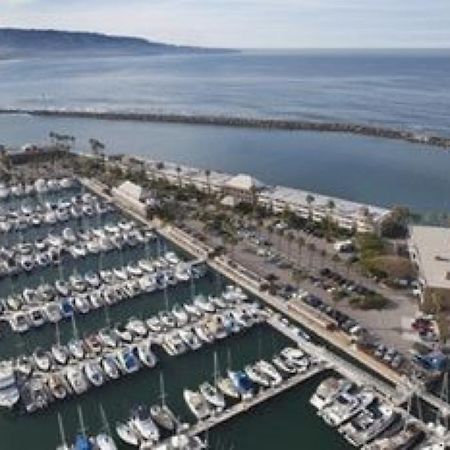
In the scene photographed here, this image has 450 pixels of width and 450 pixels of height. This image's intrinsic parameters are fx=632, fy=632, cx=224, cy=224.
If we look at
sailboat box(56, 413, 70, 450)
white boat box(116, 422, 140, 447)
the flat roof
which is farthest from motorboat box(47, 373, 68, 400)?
the flat roof

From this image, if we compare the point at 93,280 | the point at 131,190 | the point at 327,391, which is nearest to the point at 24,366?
the point at 93,280

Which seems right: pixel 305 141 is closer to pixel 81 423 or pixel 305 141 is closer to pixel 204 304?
pixel 204 304

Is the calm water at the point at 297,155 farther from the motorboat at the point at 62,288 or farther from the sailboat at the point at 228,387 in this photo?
the sailboat at the point at 228,387

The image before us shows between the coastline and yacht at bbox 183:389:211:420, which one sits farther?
the coastline

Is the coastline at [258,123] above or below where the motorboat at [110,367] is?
above

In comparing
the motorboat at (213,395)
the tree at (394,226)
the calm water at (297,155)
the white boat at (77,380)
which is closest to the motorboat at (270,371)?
the motorboat at (213,395)

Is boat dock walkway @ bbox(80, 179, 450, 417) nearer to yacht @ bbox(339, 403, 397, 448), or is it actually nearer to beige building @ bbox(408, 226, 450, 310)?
yacht @ bbox(339, 403, 397, 448)

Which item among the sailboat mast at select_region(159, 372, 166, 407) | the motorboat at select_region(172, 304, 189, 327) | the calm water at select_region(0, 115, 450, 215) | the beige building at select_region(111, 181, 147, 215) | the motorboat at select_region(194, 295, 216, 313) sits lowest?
the sailboat mast at select_region(159, 372, 166, 407)
